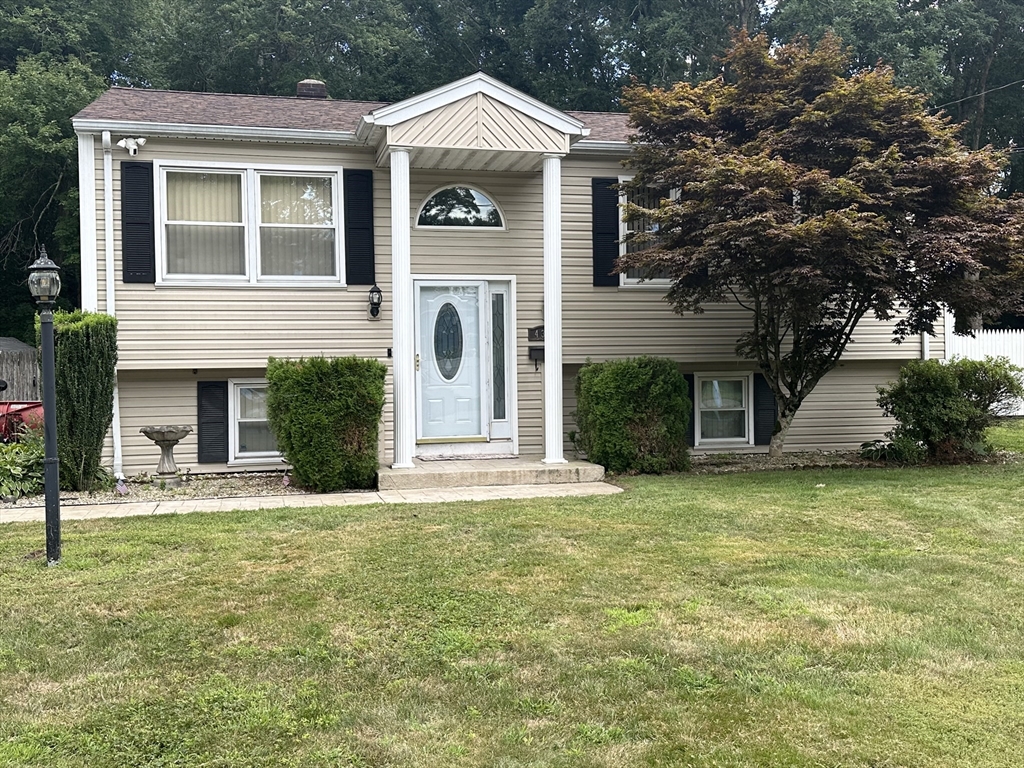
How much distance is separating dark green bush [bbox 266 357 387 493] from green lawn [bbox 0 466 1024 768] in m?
1.61

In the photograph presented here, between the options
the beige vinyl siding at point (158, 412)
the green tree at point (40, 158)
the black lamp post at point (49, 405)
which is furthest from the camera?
the green tree at point (40, 158)

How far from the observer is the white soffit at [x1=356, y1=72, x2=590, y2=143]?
8984 mm

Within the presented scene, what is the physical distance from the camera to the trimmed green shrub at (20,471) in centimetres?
789

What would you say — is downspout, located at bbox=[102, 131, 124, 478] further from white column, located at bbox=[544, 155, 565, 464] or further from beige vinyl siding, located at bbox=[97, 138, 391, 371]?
white column, located at bbox=[544, 155, 565, 464]

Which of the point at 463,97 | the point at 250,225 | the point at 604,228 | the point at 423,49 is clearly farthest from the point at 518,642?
the point at 423,49

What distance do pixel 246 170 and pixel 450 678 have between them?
297 inches

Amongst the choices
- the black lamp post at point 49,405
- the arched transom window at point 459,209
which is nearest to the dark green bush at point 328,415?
the arched transom window at point 459,209

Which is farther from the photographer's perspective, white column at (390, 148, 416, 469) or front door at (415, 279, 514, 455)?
front door at (415, 279, 514, 455)

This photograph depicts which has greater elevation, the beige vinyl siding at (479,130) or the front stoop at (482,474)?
the beige vinyl siding at (479,130)

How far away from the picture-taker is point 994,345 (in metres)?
18.5

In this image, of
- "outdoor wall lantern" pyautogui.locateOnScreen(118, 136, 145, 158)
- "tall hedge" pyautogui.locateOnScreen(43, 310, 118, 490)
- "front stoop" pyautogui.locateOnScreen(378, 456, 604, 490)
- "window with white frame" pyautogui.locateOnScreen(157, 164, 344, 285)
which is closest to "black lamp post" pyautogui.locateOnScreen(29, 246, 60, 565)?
"tall hedge" pyautogui.locateOnScreen(43, 310, 118, 490)

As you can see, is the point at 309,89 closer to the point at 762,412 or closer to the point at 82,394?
the point at 82,394

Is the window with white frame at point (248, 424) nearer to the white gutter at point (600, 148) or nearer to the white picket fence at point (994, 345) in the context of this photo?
the white gutter at point (600, 148)

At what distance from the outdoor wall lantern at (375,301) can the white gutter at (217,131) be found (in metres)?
1.65
